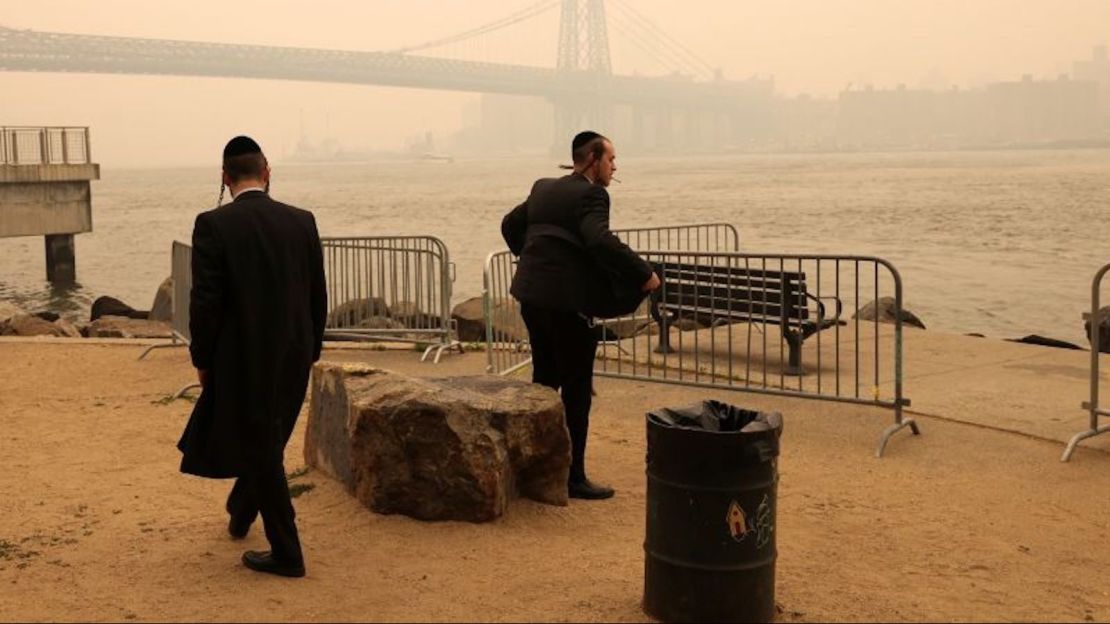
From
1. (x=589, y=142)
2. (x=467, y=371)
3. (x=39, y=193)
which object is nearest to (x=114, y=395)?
(x=467, y=371)

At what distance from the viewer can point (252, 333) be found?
504 centimetres

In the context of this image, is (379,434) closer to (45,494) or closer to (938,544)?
(45,494)

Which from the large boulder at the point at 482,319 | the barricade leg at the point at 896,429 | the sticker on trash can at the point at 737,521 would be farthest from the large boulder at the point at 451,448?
the large boulder at the point at 482,319

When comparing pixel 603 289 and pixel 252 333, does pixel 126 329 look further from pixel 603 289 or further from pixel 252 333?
pixel 252 333

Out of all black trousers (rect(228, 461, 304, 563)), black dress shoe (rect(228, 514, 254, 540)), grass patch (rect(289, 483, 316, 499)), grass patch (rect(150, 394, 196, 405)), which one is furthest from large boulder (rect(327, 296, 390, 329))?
black trousers (rect(228, 461, 304, 563))

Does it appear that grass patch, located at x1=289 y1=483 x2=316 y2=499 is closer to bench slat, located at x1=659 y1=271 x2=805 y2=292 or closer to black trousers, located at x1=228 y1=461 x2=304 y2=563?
black trousers, located at x1=228 y1=461 x2=304 y2=563

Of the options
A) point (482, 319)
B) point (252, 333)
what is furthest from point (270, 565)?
point (482, 319)

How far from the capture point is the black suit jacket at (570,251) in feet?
20.3

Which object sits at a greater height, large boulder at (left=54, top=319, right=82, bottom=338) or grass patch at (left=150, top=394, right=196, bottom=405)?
grass patch at (left=150, top=394, right=196, bottom=405)

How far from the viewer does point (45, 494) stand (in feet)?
22.8

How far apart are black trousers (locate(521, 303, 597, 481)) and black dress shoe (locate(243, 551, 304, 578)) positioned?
172 cm

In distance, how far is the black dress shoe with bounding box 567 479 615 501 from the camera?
262 inches

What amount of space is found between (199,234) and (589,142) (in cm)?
209

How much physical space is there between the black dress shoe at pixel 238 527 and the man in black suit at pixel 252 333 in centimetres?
62
